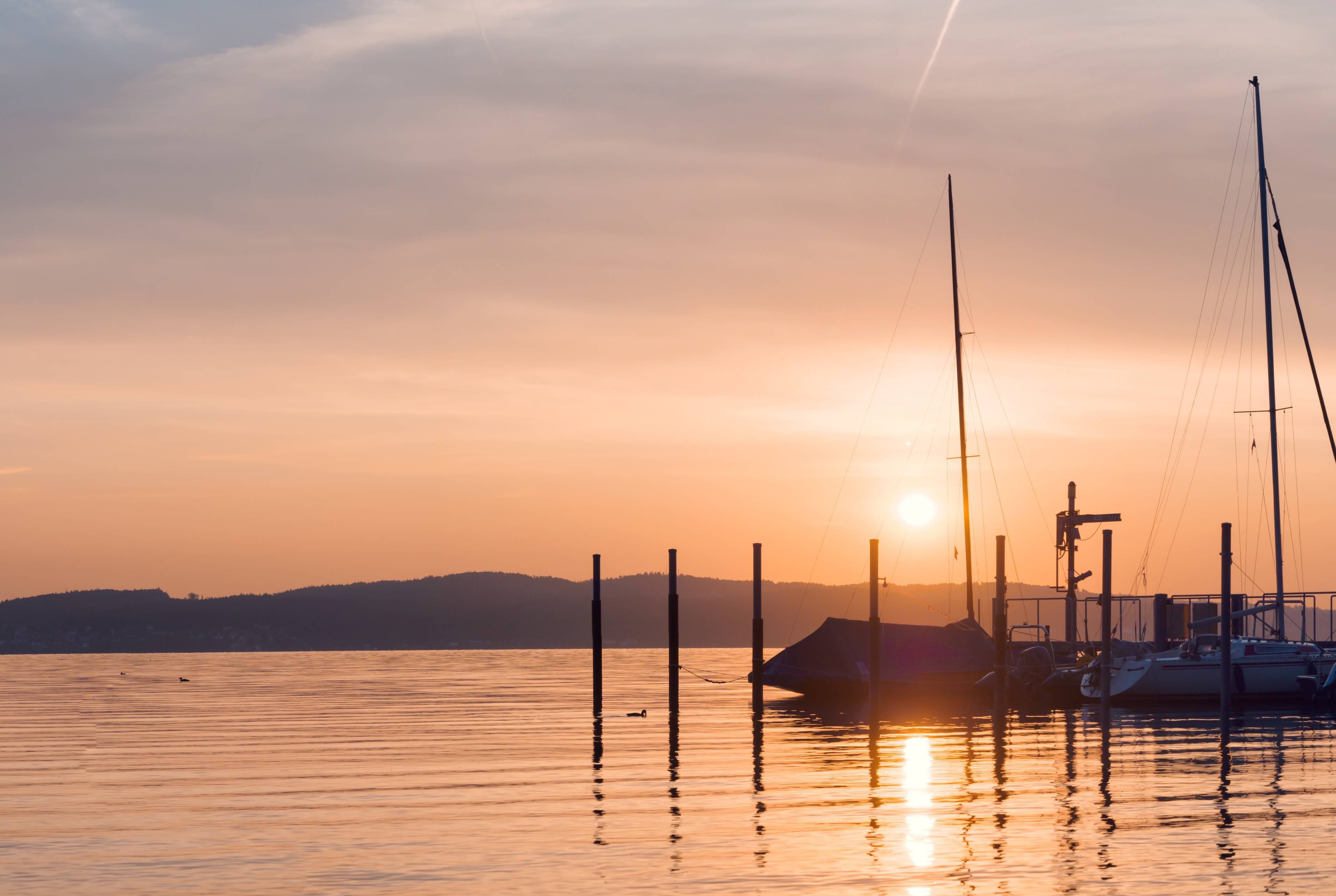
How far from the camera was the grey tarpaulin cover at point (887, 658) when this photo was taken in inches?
2227

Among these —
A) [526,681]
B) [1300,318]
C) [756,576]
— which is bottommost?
[526,681]

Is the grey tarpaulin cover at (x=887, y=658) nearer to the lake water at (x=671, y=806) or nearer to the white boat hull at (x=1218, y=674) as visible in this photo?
the white boat hull at (x=1218, y=674)

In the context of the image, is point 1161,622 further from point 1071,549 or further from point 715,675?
point 715,675

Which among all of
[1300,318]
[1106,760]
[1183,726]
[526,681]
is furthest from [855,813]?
[526,681]

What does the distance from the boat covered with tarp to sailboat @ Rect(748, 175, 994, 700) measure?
0.8 inches

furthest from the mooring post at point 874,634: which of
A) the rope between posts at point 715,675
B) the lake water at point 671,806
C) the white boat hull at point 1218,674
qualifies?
the rope between posts at point 715,675

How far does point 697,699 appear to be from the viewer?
210ft

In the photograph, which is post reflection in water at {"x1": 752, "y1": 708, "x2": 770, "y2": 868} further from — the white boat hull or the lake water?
the white boat hull

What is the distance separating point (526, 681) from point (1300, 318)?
54572mm

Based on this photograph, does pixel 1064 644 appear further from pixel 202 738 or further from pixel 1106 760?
pixel 202 738

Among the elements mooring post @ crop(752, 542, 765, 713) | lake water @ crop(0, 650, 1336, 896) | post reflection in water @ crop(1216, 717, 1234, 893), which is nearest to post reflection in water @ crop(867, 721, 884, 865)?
lake water @ crop(0, 650, 1336, 896)

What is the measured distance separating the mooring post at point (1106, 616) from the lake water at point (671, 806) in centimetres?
117

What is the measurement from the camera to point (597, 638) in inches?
2094

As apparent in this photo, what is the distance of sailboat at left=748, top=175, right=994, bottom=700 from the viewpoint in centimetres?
5644
